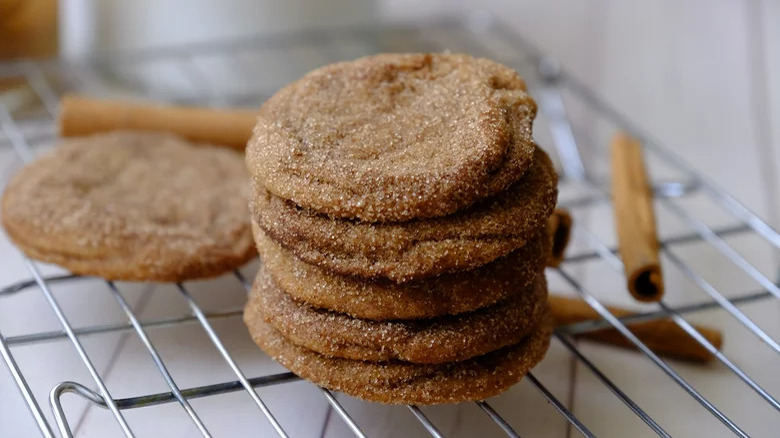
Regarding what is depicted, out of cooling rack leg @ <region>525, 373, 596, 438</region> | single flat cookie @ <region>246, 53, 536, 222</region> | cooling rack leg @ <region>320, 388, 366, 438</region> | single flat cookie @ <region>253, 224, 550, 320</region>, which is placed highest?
single flat cookie @ <region>246, 53, 536, 222</region>

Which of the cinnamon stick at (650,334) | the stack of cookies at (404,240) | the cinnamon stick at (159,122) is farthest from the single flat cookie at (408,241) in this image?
the cinnamon stick at (159,122)

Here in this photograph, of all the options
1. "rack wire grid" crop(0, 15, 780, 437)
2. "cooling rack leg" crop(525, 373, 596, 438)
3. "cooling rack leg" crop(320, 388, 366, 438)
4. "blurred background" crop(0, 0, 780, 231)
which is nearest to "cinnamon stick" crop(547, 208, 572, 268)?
"rack wire grid" crop(0, 15, 780, 437)

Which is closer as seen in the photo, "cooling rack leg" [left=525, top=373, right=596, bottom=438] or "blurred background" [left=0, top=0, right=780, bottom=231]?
"cooling rack leg" [left=525, top=373, right=596, bottom=438]

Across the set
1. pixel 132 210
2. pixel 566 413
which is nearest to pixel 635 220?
pixel 566 413

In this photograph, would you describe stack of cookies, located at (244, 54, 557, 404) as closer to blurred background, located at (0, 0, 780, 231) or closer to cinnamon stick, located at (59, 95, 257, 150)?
cinnamon stick, located at (59, 95, 257, 150)

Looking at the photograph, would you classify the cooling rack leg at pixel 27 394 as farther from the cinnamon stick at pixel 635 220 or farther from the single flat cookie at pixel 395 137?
the cinnamon stick at pixel 635 220

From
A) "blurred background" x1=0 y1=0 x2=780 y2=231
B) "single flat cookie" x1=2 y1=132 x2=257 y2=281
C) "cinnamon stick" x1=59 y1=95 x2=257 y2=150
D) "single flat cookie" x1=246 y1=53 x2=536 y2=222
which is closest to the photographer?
"single flat cookie" x1=246 y1=53 x2=536 y2=222

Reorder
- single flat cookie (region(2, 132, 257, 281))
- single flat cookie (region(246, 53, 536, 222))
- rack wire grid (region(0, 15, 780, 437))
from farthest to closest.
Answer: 1. single flat cookie (region(2, 132, 257, 281))
2. rack wire grid (region(0, 15, 780, 437))
3. single flat cookie (region(246, 53, 536, 222))
